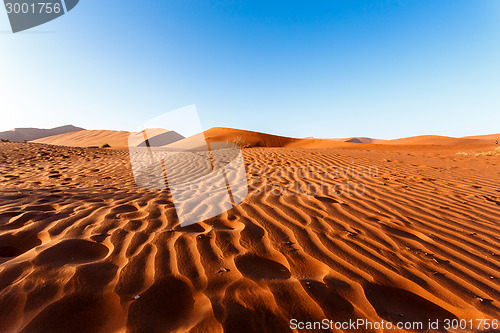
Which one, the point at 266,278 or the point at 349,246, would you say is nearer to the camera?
the point at 266,278

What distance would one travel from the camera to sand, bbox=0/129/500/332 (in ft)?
4.04

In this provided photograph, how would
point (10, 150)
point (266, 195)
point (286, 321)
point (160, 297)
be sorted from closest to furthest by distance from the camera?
point (286, 321)
point (160, 297)
point (266, 195)
point (10, 150)

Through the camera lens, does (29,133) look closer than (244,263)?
No

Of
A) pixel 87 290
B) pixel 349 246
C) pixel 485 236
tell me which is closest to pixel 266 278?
pixel 349 246

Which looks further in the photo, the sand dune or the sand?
the sand dune

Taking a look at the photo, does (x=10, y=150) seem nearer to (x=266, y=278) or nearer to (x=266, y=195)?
(x=266, y=195)

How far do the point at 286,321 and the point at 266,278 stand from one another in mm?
339

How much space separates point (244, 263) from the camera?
1.69m

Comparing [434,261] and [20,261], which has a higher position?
[20,261]

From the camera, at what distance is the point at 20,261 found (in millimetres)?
1565

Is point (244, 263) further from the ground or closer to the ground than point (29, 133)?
further from the ground

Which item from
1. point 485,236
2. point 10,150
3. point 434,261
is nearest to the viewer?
point 434,261

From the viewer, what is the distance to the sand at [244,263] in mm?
1232

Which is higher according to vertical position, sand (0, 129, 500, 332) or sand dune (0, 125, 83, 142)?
sand (0, 129, 500, 332)
